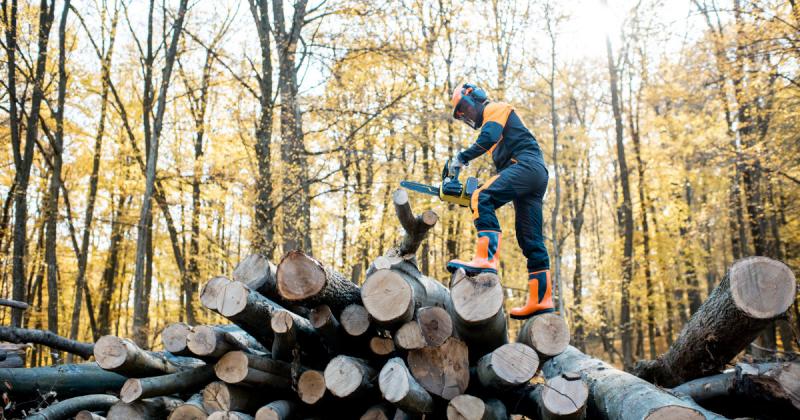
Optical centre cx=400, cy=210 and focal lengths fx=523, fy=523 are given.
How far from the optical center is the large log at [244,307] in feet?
9.81

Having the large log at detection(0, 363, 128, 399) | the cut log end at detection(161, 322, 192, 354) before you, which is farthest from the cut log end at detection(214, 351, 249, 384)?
the large log at detection(0, 363, 128, 399)

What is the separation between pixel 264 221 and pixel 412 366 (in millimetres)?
8632

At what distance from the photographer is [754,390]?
2.58 metres

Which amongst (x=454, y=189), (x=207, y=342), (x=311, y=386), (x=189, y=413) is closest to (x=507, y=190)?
(x=454, y=189)

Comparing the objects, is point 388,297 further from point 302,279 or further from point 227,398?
point 227,398

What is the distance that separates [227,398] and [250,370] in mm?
214

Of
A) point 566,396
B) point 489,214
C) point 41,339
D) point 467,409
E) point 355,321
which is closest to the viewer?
point 566,396

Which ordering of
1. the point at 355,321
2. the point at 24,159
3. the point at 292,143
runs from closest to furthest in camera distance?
the point at 355,321 < the point at 24,159 < the point at 292,143

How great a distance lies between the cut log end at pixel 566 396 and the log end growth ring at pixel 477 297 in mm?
496

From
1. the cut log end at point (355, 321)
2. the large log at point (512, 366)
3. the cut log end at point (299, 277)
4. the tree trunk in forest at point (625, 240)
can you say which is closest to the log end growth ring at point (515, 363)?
the large log at point (512, 366)

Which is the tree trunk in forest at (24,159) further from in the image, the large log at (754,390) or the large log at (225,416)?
the large log at (754,390)

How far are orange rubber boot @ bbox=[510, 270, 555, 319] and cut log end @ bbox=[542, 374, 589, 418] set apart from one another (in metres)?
1.54

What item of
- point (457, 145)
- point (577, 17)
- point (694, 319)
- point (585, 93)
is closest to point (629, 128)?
point (585, 93)

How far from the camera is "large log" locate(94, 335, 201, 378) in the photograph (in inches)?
118
